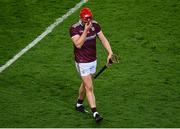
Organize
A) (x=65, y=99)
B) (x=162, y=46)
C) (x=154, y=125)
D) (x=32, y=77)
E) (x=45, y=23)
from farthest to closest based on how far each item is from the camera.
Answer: (x=45, y=23)
(x=162, y=46)
(x=32, y=77)
(x=65, y=99)
(x=154, y=125)

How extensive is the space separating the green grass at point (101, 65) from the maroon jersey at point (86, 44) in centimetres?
116

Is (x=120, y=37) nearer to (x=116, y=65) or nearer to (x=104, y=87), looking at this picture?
(x=116, y=65)

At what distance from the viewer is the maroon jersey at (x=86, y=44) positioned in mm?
10281

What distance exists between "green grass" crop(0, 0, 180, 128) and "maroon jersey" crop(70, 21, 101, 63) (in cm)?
116

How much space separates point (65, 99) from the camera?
37.6 ft

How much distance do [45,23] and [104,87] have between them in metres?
3.59

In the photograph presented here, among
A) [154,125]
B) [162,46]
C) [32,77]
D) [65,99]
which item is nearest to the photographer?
[154,125]

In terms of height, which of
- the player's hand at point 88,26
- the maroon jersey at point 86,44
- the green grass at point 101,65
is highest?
the player's hand at point 88,26

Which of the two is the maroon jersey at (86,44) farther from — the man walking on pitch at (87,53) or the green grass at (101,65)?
the green grass at (101,65)

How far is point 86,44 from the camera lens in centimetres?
1033

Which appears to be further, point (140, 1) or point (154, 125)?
point (140, 1)

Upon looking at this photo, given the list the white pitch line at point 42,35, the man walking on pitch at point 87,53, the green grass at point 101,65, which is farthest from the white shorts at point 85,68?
the white pitch line at point 42,35

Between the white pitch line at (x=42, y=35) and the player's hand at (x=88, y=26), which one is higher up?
the player's hand at (x=88, y=26)

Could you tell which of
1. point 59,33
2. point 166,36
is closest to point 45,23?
point 59,33
